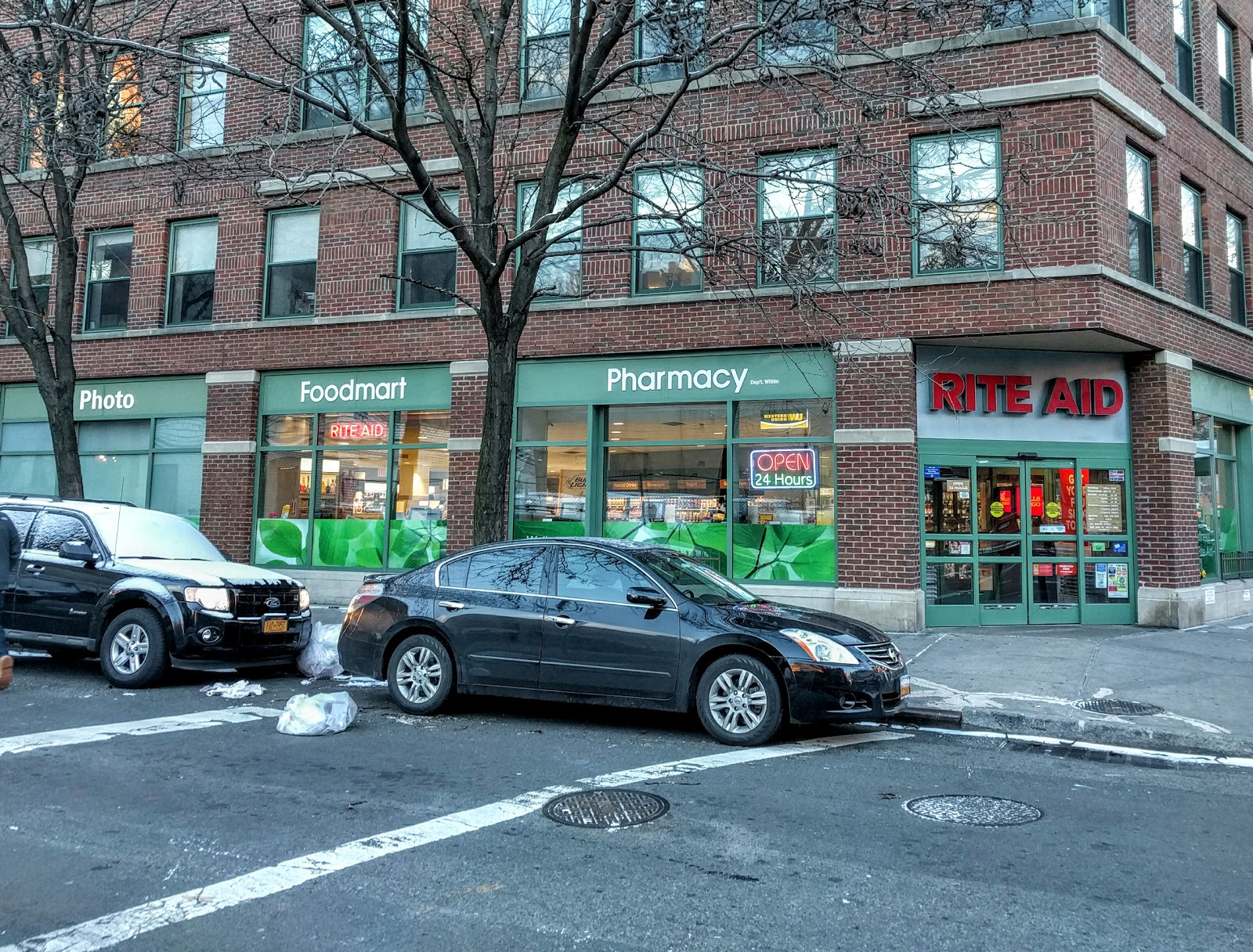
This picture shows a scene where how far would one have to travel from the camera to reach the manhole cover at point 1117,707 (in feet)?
26.6

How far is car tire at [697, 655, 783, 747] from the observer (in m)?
7.04

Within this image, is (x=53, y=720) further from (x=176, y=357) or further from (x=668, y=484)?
(x=176, y=357)

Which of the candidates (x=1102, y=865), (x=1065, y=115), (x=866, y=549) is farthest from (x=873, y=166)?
(x=1102, y=865)

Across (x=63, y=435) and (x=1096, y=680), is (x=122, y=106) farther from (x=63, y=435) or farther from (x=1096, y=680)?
(x=1096, y=680)

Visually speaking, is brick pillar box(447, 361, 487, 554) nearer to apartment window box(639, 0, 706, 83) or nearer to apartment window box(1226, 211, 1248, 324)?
apartment window box(639, 0, 706, 83)

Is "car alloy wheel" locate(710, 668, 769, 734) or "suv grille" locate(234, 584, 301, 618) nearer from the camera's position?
"car alloy wheel" locate(710, 668, 769, 734)

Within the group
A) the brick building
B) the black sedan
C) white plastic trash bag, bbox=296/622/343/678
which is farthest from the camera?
the brick building

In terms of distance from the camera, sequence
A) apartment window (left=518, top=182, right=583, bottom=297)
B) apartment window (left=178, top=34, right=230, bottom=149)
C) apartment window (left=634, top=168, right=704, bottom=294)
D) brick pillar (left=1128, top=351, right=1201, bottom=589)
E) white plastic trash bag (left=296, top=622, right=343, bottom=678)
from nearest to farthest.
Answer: white plastic trash bag (left=296, top=622, right=343, bottom=678) → brick pillar (left=1128, top=351, right=1201, bottom=589) → apartment window (left=634, top=168, right=704, bottom=294) → apartment window (left=518, top=182, right=583, bottom=297) → apartment window (left=178, top=34, right=230, bottom=149)

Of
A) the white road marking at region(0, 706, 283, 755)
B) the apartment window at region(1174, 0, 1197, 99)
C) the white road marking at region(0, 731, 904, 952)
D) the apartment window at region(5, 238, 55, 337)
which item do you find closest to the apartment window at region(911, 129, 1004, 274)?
the apartment window at region(1174, 0, 1197, 99)

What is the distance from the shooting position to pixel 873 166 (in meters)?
10.2

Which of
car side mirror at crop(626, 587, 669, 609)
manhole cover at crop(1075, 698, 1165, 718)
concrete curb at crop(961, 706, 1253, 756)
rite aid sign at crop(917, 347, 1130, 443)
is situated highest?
rite aid sign at crop(917, 347, 1130, 443)

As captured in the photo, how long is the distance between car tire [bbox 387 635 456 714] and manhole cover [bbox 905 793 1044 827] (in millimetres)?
3996

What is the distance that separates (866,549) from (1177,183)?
7306 millimetres

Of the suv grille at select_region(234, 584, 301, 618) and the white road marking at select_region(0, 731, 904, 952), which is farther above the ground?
the suv grille at select_region(234, 584, 301, 618)
